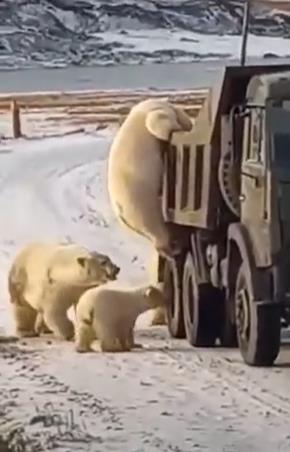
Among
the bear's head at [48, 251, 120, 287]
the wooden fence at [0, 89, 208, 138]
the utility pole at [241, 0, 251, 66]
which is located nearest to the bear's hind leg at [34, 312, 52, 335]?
the bear's head at [48, 251, 120, 287]

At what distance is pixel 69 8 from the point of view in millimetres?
2877

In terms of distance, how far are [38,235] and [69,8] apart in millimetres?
433

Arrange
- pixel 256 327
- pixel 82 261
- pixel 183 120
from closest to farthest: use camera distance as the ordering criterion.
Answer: pixel 256 327 < pixel 82 261 < pixel 183 120

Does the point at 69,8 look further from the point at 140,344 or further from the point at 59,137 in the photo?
the point at 140,344

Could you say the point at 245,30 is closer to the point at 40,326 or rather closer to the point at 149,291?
the point at 149,291

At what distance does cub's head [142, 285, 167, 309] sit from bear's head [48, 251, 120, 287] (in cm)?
7

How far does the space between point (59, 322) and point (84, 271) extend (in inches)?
4.7

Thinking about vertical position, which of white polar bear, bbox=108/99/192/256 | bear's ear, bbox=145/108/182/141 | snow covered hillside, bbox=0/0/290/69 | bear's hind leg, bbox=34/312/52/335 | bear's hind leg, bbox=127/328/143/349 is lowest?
bear's hind leg, bbox=34/312/52/335

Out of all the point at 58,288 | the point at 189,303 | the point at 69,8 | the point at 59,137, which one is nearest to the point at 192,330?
the point at 189,303

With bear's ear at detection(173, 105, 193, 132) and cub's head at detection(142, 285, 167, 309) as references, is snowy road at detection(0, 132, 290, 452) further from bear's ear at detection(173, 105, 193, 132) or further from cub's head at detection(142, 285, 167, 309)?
bear's ear at detection(173, 105, 193, 132)

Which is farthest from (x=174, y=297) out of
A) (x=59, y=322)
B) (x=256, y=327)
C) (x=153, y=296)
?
(x=256, y=327)

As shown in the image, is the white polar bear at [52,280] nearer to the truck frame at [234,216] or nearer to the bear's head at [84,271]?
the bear's head at [84,271]

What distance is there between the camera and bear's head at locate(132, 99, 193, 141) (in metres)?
2.79

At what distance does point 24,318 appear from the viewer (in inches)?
110
